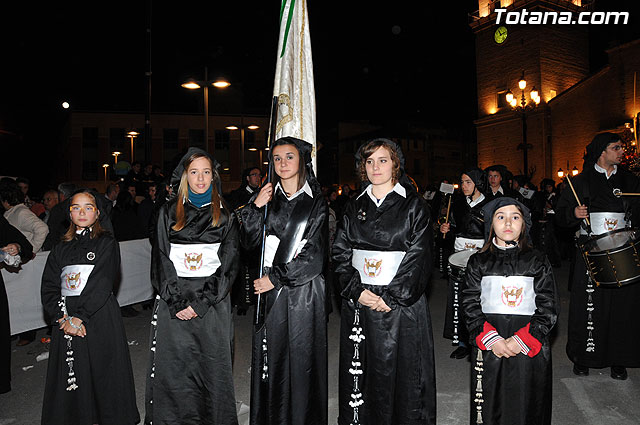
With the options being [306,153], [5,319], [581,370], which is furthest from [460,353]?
[5,319]

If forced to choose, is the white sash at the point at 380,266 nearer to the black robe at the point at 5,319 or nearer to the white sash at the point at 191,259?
the white sash at the point at 191,259

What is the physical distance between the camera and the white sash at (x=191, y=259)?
397 centimetres

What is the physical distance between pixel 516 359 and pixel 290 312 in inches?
69.2

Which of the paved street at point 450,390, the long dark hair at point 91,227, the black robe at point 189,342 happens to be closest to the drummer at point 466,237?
the paved street at point 450,390

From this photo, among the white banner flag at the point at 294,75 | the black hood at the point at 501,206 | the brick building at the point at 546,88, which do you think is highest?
the brick building at the point at 546,88

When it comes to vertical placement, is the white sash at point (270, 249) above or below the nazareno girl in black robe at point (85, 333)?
above

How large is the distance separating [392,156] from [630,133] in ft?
88.8

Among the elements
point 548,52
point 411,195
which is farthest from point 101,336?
point 548,52

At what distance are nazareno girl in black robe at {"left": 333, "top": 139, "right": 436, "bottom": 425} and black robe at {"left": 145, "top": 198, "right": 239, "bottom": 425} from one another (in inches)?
38.4

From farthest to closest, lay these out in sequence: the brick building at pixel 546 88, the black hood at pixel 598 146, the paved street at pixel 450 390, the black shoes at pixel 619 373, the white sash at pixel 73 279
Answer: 1. the brick building at pixel 546 88
2. the black hood at pixel 598 146
3. the black shoes at pixel 619 373
4. the paved street at pixel 450 390
5. the white sash at pixel 73 279

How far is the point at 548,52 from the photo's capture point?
3891 cm

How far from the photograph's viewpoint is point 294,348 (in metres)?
3.92

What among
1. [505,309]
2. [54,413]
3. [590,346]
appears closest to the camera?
[505,309]

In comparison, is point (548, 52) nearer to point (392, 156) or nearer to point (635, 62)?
point (635, 62)
